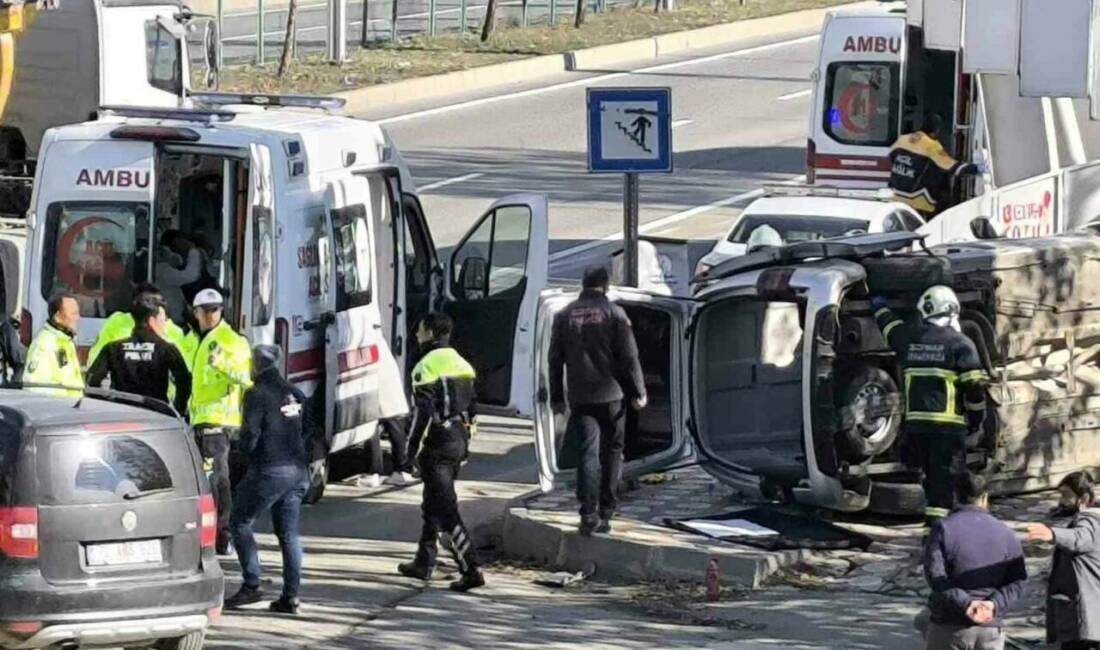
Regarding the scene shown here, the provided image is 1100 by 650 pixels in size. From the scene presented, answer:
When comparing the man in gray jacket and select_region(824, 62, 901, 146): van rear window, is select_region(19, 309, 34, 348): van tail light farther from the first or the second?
select_region(824, 62, 901, 146): van rear window

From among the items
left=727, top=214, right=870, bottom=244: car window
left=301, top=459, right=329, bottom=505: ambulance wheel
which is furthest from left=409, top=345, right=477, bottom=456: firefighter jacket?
left=727, top=214, right=870, bottom=244: car window

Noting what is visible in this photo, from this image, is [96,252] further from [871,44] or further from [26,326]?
[871,44]

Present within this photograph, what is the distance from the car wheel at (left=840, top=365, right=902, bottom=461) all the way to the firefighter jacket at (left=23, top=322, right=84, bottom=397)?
4544mm

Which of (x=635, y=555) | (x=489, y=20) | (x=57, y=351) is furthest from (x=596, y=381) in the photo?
(x=489, y=20)

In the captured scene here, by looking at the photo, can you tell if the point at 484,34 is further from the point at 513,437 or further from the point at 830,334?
the point at 830,334

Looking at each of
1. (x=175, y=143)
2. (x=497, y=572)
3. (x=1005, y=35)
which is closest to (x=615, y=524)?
(x=497, y=572)

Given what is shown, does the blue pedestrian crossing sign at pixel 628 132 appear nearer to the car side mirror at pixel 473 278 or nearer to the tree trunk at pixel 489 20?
the car side mirror at pixel 473 278

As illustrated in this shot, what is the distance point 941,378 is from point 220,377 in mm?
4126

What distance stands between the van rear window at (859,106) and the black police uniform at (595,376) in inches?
416

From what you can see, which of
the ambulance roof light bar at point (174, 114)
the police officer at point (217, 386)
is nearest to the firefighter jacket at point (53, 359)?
the police officer at point (217, 386)

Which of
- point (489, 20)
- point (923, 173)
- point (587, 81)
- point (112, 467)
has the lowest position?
point (112, 467)

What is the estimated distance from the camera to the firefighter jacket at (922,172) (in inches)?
826

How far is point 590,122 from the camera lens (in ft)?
48.4

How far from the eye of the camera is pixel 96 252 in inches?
573
